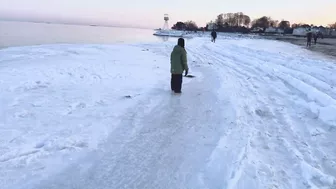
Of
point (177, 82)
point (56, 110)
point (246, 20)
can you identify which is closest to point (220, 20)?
point (246, 20)

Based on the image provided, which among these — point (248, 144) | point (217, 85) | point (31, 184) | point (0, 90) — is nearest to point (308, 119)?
point (248, 144)

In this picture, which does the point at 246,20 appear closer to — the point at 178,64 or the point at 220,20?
the point at 220,20

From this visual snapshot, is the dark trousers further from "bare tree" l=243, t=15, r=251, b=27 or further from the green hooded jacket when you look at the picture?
"bare tree" l=243, t=15, r=251, b=27

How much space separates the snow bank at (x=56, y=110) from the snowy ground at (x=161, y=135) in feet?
0.07

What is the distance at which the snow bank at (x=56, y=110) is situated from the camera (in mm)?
4934

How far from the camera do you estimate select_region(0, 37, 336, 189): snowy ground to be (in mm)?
4480

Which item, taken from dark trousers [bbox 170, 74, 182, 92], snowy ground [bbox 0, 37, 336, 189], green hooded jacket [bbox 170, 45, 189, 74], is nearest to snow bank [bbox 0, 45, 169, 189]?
snowy ground [bbox 0, 37, 336, 189]

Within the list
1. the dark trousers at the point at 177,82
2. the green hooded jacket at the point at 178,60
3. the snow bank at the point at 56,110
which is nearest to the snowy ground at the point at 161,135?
the snow bank at the point at 56,110

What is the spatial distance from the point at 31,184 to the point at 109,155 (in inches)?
51.4

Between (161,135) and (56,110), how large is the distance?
275 centimetres

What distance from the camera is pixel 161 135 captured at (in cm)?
616

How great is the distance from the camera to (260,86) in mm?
11180

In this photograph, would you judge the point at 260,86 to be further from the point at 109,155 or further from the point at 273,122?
the point at 109,155

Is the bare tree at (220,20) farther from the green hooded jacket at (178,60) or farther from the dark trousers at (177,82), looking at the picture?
the dark trousers at (177,82)
